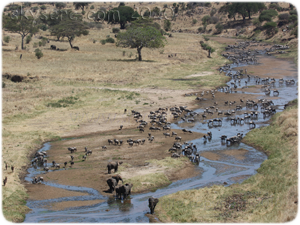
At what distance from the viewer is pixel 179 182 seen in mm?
20109

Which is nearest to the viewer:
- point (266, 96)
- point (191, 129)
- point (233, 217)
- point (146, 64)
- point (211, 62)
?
point (233, 217)

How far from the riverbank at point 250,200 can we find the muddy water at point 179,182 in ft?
3.60

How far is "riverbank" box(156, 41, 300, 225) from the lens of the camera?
1465 centimetres

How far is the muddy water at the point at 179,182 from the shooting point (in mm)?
16031

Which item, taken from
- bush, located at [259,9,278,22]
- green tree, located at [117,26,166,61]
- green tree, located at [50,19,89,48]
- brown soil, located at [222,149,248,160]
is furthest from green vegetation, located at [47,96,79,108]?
bush, located at [259,9,278,22]

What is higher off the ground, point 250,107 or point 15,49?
point 15,49

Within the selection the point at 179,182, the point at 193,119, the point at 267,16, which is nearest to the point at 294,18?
the point at 267,16

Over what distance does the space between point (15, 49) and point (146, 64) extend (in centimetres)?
2202

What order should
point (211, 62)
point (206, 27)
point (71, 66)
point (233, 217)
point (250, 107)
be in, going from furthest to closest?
1. point (206, 27)
2. point (211, 62)
3. point (71, 66)
4. point (250, 107)
5. point (233, 217)

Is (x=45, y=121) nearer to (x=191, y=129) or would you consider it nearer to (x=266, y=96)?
(x=191, y=129)

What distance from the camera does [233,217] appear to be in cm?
1511

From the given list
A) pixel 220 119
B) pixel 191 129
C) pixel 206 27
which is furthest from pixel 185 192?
pixel 206 27

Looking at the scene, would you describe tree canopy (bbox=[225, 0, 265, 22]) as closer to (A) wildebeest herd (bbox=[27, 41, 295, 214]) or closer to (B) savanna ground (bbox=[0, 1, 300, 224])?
(B) savanna ground (bbox=[0, 1, 300, 224])

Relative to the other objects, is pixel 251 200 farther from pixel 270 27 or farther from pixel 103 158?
pixel 270 27
